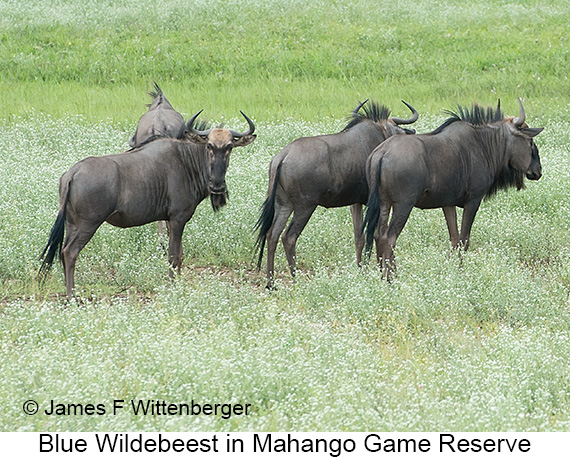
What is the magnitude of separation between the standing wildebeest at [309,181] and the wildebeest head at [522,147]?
4.62 ft

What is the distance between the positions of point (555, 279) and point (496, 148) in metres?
1.48

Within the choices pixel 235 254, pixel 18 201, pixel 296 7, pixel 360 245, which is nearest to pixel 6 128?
pixel 18 201

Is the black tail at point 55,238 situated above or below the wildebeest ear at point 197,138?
below

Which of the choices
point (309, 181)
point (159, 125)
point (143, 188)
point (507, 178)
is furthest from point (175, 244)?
point (507, 178)

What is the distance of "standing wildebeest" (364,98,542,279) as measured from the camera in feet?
26.9

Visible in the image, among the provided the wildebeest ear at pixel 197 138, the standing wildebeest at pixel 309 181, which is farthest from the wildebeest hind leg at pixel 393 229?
the wildebeest ear at pixel 197 138

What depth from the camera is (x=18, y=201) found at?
10.6 m

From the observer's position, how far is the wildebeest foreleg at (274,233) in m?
8.47

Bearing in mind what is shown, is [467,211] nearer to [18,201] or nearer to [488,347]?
[488,347]

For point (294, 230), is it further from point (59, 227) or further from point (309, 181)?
point (59, 227)

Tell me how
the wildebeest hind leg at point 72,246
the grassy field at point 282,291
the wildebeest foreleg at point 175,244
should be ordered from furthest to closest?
the wildebeest foreleg at point 175,244, the wildebeest hind leg at point 72,246, the grassy field at point 282,291

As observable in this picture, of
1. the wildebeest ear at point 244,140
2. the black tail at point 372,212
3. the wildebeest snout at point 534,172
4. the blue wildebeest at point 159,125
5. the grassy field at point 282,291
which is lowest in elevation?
the grassy field at point 282,291

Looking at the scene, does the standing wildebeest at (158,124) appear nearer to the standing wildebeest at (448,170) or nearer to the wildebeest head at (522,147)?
the standing wildebeest at (448,170)

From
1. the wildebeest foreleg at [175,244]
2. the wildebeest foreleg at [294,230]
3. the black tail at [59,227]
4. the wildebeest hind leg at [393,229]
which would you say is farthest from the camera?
the wildebeest foreleg at [294,230]
